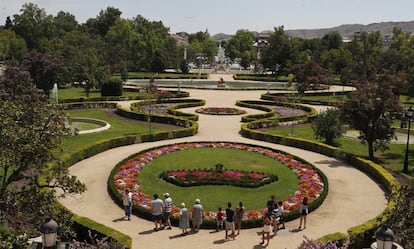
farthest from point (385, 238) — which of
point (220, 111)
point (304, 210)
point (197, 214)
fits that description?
point (220, 111)

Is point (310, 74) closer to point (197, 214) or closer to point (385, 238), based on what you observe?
point (197, 214)

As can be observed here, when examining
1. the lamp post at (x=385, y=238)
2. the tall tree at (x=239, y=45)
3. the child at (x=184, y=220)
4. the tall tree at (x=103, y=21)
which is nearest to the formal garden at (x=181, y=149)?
the child at (x=184, y=220)

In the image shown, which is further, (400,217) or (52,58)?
(52,58)

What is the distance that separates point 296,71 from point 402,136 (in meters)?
25.3

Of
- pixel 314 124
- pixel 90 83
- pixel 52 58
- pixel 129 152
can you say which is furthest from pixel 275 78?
pixel 129 152

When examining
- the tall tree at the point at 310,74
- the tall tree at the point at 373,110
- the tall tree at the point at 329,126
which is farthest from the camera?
the tall tree at the point at 310,74

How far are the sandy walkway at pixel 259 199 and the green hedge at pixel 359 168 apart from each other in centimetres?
48

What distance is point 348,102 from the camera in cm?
2509

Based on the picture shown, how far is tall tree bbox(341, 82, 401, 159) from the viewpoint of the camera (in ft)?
79.6

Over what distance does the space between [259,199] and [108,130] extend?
1713cm

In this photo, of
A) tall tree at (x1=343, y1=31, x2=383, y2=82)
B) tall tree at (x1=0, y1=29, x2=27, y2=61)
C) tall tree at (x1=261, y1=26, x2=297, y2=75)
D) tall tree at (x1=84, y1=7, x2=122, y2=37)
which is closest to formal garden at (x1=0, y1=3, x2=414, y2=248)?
tall tree at (x1=343, y1=31, x2=383, y2=82)

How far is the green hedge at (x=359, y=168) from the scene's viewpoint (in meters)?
14.0

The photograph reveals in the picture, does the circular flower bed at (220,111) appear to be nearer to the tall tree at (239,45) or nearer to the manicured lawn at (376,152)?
the manicured lawn at (376,152)

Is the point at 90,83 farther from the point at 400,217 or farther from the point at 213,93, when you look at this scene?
the point at 400,217
